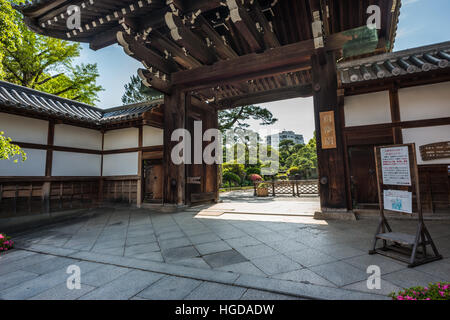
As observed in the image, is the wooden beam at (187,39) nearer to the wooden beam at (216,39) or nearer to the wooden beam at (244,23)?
the wooden beam at (216,39)

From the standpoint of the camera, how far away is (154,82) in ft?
22.0

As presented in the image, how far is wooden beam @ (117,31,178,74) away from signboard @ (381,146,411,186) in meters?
6.44

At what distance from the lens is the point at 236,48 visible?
6.59 m

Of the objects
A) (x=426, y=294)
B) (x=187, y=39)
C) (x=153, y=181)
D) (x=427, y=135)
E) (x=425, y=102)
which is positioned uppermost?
(x=187, y=39)

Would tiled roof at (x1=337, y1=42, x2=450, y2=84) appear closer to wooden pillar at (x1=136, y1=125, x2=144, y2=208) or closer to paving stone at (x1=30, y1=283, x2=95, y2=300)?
paving stone at (x1=30, y1=283, x2=95, y2=300)

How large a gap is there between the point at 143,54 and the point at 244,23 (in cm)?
324

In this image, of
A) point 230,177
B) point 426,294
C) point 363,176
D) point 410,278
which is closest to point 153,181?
point 363,176

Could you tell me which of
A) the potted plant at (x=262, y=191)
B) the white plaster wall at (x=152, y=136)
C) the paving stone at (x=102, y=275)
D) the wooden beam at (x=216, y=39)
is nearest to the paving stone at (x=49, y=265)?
the paving stone at (x=102, y=275)

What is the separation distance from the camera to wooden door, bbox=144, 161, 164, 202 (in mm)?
8102

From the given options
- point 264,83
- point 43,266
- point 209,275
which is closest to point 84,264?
point 43,266

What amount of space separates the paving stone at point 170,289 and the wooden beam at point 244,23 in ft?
16.6

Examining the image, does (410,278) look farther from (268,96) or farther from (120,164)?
(120,164)

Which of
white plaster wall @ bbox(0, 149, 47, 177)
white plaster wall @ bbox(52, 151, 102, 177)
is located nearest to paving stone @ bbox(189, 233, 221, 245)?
white plaster wall @ bbox(0, 149, 47, 177)
